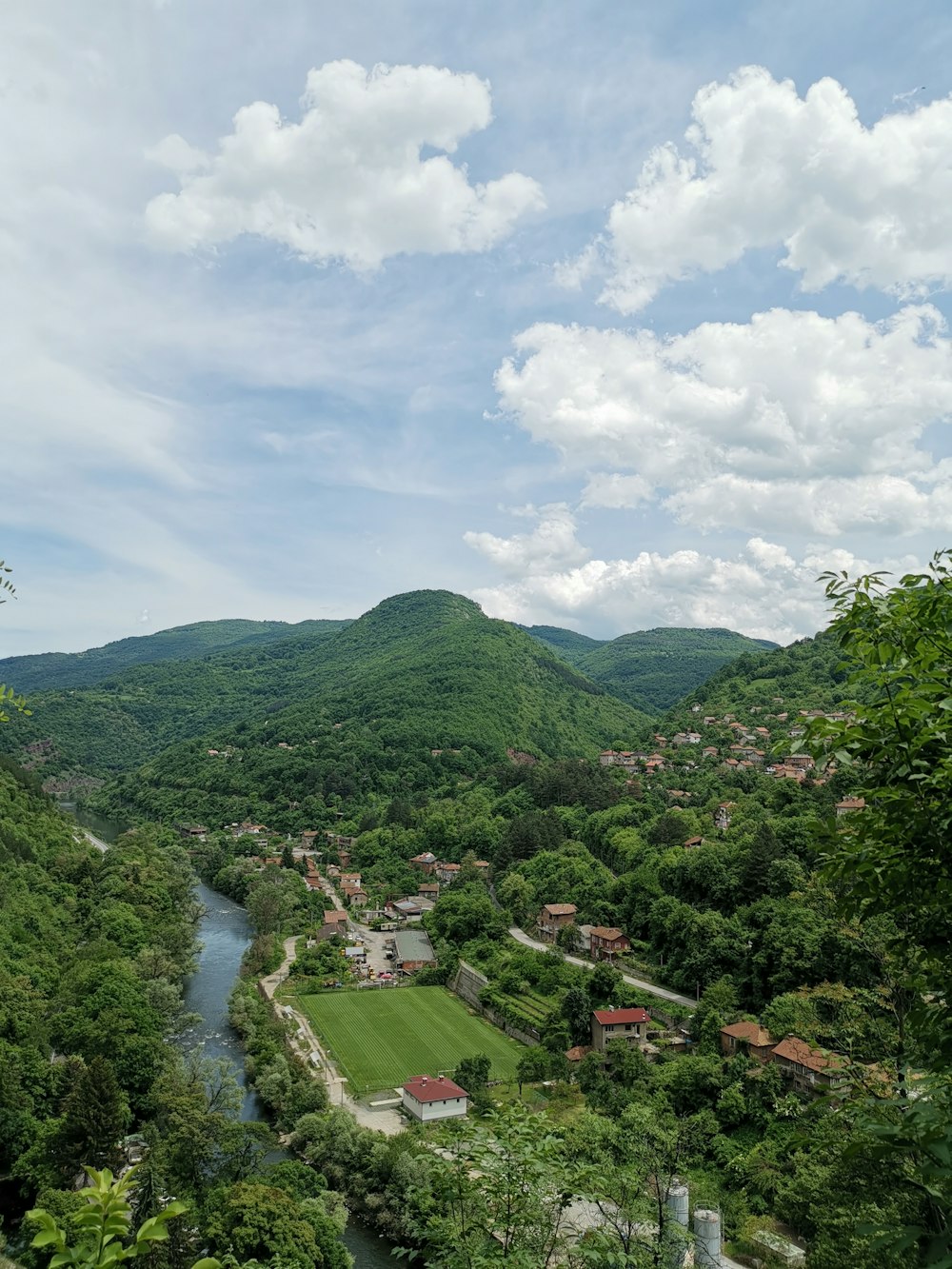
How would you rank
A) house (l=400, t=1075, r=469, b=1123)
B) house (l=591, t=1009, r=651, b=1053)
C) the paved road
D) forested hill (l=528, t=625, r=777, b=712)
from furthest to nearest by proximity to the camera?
1. forested hill (l=528, t=625, r=777, b=712)
2. the paved road
3. house (l=591, t=1009, r=651, b=1053)
4. house (l=400, t=1075, r=469, b=1123)

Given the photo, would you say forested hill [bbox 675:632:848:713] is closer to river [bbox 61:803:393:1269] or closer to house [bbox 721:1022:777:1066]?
house [bbox 721:1022:777:1066]

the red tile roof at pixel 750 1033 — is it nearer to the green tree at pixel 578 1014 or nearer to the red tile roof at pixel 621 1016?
the red tile roof at pixel 621 1016

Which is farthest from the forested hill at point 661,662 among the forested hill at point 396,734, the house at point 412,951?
the house at point 412,951

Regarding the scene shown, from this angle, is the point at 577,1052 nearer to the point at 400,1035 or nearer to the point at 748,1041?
the point at 748,1041

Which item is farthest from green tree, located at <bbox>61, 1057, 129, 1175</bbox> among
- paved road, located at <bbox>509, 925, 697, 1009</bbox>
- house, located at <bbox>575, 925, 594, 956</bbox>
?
house, located at <bbox>575, 925, 594, 956</bbox>

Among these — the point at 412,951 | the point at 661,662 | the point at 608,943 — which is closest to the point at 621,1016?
the point at 608,943

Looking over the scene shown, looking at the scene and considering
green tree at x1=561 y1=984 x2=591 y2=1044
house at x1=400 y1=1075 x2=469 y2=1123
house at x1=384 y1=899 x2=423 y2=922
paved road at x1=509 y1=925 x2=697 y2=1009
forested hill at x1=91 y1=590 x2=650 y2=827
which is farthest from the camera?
forested hill at x1=91 y1=590 x2=650 y2=827

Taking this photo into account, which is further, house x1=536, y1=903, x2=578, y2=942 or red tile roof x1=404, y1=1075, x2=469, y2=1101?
house x1=536, y1=903, x2=578, y2=942

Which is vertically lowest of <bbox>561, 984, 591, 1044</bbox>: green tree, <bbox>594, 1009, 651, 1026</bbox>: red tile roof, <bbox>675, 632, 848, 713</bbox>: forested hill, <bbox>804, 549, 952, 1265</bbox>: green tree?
<bbox>561, 984, 591, 1044</bbox>: green tree

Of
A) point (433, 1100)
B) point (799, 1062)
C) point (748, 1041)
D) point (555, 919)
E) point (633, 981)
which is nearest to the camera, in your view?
point (799, 1062)
